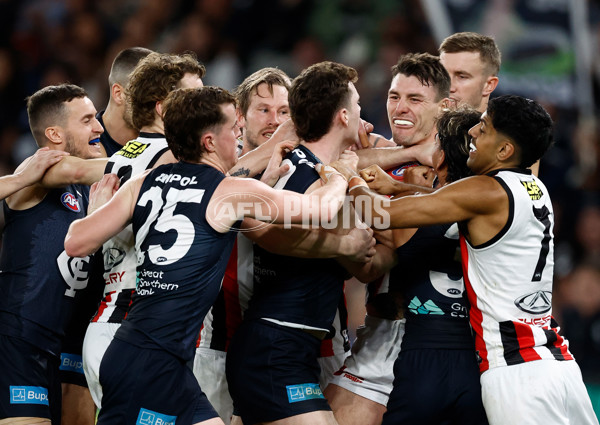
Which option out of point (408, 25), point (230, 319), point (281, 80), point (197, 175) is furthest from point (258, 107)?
point (408, 25)

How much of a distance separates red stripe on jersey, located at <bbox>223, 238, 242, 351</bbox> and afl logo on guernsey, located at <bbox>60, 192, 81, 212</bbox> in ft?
4.05

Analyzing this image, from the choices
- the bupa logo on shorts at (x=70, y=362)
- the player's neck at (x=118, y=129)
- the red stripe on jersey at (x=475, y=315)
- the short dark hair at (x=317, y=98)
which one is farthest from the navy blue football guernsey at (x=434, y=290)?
the bupa logo on shorts at (x=70, y=362)

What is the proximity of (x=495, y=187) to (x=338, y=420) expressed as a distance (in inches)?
76.9

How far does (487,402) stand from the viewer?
4898 mm

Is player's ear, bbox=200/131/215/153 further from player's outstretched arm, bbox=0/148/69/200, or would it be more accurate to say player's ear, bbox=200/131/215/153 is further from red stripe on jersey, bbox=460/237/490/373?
red stripe on jersey, bbox=460/237/490/373

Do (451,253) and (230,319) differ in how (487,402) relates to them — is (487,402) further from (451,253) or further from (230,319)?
(230,319)

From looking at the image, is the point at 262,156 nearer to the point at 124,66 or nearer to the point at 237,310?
the point at 237,310

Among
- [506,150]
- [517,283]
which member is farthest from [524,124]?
[517,283]

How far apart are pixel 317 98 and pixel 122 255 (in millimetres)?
1719

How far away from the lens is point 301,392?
509 cm

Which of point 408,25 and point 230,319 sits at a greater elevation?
point 408,25

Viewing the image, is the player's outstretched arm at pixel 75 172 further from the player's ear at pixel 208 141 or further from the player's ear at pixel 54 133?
the player's ear at pixel 208 141

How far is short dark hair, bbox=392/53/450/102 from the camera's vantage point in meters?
6.32

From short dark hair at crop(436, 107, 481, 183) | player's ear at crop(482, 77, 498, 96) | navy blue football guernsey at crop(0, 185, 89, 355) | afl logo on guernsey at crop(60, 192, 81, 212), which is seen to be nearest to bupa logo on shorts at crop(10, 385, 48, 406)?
navy blue football guernsey at crop(0, 185, 89, 355)
